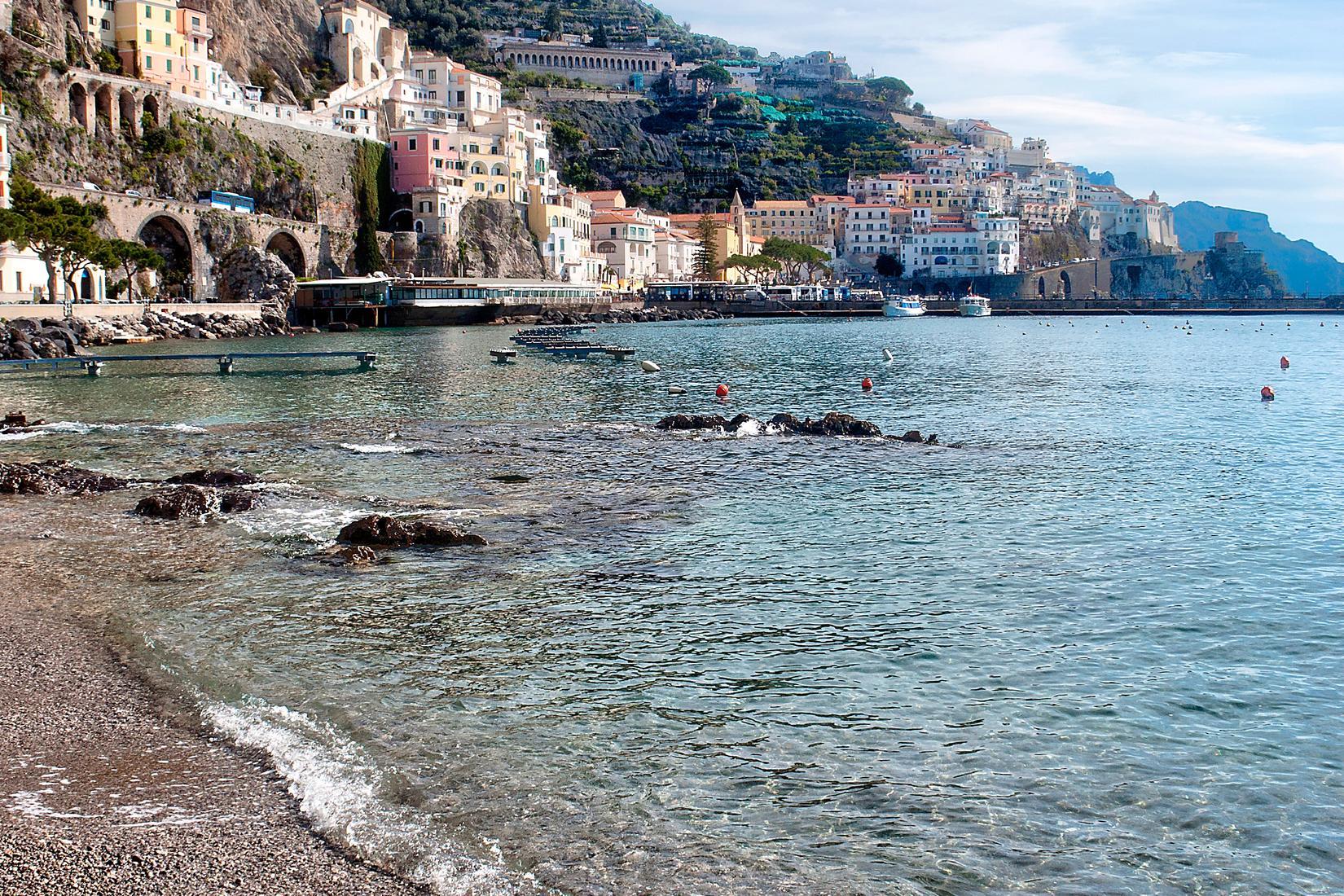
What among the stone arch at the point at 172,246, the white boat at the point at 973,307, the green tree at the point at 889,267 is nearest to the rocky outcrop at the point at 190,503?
the stone arch at the point at 172,246

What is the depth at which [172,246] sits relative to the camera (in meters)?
73.0

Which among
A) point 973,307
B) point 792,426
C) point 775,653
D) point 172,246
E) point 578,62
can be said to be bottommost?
point 775,653

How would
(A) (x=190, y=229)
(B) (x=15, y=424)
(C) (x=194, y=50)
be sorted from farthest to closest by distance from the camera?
(C) (x=194, y=50), (A) (x=190, y=229), (B) (x=15, y=424)

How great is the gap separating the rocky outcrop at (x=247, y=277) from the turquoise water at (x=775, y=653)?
53232 millimetres

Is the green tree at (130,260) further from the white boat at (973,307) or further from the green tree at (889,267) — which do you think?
the green tree at (889,267)

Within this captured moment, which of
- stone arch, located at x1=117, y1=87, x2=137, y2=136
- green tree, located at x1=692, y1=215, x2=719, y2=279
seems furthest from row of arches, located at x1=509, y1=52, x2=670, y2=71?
stone arch, located at x1=117, y1=87, x2=137, y2=136

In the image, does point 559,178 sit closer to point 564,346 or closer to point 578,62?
point 578,62

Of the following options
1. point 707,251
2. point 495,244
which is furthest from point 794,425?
point 707,251

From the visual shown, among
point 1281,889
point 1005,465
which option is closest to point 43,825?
point 1281,889

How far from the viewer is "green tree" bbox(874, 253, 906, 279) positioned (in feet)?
518

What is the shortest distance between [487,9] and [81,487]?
637ft

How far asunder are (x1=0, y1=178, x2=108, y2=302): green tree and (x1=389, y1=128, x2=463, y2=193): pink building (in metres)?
44.9

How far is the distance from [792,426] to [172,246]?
5856cm

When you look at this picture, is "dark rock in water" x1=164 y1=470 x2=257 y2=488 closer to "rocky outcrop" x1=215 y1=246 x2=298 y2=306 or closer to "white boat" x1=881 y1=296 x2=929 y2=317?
"rocky outcrop" x1=215 y1=246 x2=298 y2=306
